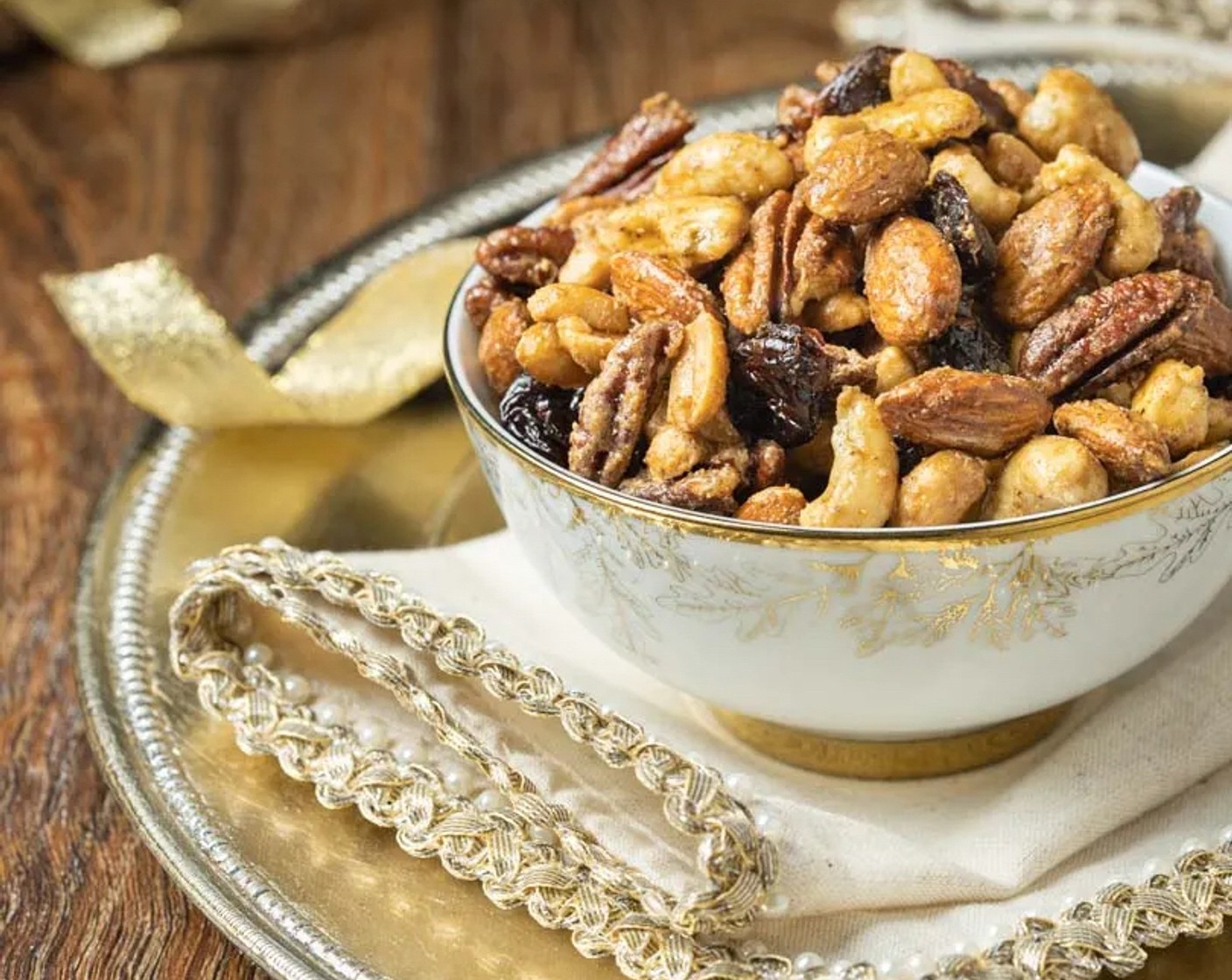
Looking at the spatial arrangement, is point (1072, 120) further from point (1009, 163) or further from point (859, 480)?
point (859, 480)

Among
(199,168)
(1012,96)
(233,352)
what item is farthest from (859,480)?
(199,168)

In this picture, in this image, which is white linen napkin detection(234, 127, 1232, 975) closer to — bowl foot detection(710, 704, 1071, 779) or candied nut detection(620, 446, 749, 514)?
bowl foot detection(710, 704, 1071, 779)

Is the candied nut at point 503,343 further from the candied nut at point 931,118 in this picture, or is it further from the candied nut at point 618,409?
the candied nut at point 931,118

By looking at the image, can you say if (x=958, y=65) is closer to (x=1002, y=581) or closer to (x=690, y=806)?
(x=1002, y=581)

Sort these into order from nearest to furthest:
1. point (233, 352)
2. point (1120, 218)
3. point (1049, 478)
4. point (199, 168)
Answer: point (1049, 478)
point (1120, 218)
point (233, 352)
point (199, 168)

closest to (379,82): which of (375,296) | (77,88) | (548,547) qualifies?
(77,88)

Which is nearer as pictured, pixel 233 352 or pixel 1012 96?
pixel 1012 96

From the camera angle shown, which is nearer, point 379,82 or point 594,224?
point 594,224

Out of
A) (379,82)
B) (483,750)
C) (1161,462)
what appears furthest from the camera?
(379,82)
